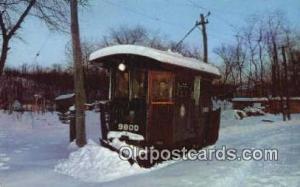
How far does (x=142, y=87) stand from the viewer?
14.8 metres

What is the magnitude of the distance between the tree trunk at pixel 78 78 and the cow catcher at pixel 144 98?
188 centimetres

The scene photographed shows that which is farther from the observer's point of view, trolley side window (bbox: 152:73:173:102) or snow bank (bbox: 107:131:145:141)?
trolley side window (bbox: 152:73:173:102)

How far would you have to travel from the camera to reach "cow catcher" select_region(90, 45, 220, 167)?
1452 cm

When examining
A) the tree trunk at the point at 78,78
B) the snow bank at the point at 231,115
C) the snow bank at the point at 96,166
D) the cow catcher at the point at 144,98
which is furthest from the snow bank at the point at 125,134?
the snow bank at the point at 231,115

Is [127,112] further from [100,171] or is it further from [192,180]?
[192,180]

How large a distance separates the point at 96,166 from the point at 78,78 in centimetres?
529

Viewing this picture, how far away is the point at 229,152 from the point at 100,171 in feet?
17.9

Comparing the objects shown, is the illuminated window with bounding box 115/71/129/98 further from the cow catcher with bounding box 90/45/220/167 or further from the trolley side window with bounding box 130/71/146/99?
the trolley side window with bounding box 130/71/146/99

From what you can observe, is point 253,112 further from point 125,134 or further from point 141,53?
point 141,53

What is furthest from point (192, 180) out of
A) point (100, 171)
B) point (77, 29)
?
point (77, 29)

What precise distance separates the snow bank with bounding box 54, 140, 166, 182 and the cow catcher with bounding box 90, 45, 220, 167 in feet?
3.45

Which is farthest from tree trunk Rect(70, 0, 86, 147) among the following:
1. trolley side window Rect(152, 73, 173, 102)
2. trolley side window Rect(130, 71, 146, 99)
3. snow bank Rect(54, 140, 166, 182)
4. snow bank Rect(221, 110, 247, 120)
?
snow bank Rect(221, 110, 247, 120)

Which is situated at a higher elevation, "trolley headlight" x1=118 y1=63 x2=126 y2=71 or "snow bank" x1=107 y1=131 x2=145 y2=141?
"trolley headlight" x1=118 y1=63 x2=126 y2=71

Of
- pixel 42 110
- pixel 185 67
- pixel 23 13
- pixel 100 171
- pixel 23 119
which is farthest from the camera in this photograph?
pixel 42 110
